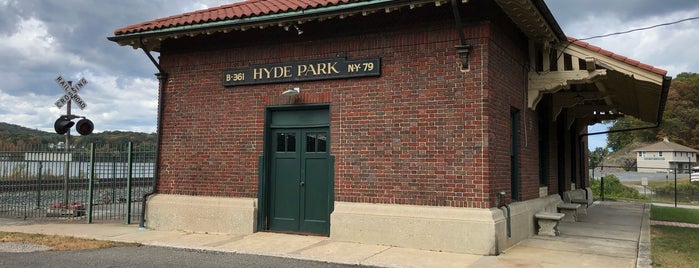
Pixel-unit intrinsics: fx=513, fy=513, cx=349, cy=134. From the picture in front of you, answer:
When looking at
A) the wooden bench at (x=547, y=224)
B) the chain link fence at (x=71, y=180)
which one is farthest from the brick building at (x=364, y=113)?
the chain link fence at (x=71, y=180)

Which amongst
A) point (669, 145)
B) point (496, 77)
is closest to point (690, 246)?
point (496, 77)

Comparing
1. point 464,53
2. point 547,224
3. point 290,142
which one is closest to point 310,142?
point 290,142

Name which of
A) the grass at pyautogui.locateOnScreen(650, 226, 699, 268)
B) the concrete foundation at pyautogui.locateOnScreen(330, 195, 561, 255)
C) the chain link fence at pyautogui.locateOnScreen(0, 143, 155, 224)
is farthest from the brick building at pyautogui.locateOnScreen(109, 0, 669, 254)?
the grass at pyautogui.locateOnScreen(650, 226, 699, 268)

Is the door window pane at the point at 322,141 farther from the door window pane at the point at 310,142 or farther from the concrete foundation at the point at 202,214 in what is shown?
the concrete foundation at the point at 202,214

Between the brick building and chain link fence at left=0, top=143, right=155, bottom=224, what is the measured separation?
3.76 ft

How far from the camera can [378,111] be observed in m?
8.32

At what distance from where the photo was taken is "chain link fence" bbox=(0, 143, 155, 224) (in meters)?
11.0

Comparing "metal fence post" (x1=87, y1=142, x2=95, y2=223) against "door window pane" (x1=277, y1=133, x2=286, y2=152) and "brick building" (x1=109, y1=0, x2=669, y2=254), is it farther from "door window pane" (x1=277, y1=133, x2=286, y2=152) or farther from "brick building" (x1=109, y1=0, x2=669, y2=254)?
"door window pane" (x1=277, y1=133, x2=286, y2=152)

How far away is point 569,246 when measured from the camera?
26.7 ft

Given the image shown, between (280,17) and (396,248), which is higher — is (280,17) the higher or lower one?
the higher one

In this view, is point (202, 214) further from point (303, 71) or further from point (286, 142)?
point (303, 71)

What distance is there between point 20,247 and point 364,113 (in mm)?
5664

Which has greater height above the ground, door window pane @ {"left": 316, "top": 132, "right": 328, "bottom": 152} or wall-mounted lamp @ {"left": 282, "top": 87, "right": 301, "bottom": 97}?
wall-mounted lamp @ {"left": 282, "top": 87, "right": 301, "bottom": 97}

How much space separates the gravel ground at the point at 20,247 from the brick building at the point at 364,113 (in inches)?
88.9
